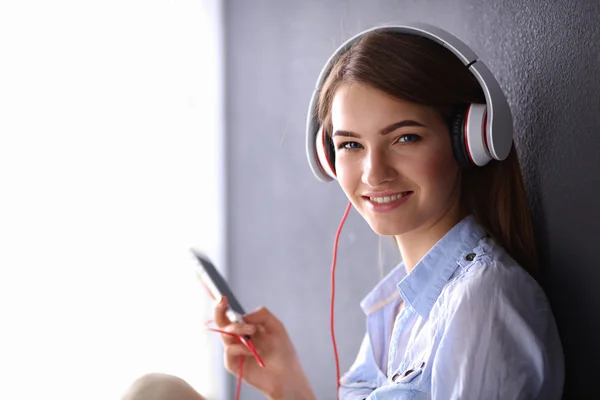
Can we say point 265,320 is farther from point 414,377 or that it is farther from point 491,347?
point 491,347

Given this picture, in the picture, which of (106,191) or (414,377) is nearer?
(414,377)

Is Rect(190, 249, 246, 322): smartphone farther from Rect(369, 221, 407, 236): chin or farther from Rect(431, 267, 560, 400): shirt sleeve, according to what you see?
Rect(431, 267, 560, 400): shirt sleeve

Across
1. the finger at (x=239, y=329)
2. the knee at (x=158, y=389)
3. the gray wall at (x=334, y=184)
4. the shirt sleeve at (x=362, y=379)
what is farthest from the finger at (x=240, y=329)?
the gray wall at (x=334, y=184)

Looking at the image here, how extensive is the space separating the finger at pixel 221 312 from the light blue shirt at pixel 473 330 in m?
0.32

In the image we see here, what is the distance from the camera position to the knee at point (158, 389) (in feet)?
3.97

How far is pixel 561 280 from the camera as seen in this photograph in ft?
3.67

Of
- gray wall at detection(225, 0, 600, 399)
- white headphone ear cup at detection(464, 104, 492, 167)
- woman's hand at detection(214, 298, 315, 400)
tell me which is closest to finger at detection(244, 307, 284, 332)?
woman's hand at detection(214, 298, 315, 400)

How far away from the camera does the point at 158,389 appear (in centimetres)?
122

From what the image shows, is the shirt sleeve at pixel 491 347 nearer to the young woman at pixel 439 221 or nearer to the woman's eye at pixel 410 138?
the young woman at pixel 439 221

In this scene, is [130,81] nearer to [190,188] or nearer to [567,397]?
[190,188]

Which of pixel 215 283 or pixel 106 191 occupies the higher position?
pixel 106 191

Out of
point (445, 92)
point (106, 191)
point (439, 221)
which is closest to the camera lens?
point (445, 92)

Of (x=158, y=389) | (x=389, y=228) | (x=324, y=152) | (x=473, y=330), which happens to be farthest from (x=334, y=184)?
(x=473, y=330)

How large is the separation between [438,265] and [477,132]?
0.24 m
